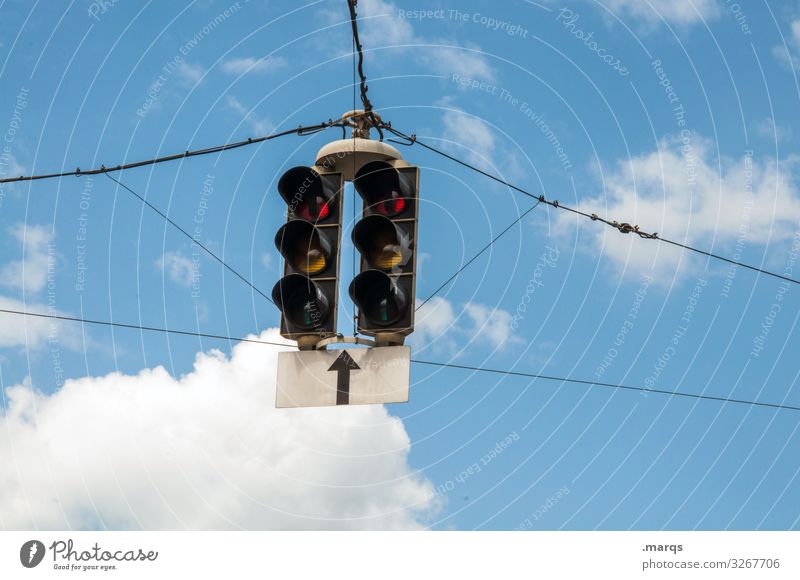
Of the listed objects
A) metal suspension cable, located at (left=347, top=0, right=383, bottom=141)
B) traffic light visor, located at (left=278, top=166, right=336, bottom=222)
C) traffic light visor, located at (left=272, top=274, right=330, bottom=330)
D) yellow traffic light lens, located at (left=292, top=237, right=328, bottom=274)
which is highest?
metal suspension cable, located at (left=347, top=0, right=383, bottom=141)

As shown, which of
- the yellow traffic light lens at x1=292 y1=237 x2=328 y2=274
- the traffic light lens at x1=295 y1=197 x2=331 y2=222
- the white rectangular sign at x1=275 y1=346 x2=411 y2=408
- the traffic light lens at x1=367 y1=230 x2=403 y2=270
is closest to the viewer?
the white rectangular sign at x1=275 y1=346 x2=411 y2=408

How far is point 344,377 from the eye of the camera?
8711 mm

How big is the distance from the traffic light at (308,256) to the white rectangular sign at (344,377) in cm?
18

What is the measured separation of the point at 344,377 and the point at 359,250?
961 mm

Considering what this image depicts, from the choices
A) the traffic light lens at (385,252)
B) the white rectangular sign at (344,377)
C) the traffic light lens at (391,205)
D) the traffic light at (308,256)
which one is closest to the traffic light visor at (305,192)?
the traffic light at (308,256)

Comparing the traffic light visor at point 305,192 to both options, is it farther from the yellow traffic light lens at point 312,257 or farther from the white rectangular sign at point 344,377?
the white rectangular sign at point 344,377

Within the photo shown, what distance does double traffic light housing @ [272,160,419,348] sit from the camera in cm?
862

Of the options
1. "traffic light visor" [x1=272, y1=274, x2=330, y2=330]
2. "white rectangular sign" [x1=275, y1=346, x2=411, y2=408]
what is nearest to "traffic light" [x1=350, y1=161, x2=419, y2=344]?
"white rectangular sign" [x1=275, y1=346, x2=411, y2=408]

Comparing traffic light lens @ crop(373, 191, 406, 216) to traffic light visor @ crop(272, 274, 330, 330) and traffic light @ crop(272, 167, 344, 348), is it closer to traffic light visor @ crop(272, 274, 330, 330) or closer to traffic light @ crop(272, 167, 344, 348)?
traffic light @ crop(272, 167, 344, 348)

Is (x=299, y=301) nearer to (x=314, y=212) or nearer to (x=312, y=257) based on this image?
(x=312, y=257)

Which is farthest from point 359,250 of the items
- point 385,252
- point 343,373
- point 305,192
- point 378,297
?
point 343,373

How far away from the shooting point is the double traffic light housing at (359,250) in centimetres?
862
